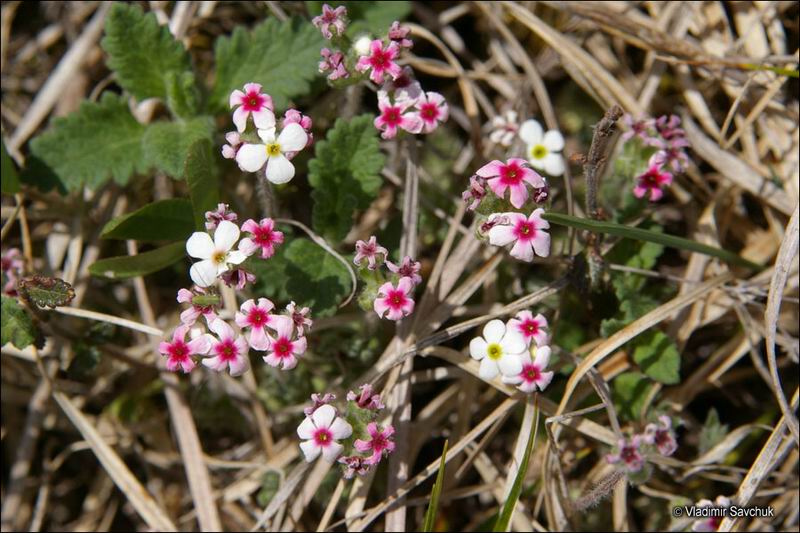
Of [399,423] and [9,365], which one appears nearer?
[399,423]

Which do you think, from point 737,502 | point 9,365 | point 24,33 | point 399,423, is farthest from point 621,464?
point 24,33

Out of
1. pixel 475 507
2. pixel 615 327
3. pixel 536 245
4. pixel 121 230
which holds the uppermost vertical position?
pixel 536 245

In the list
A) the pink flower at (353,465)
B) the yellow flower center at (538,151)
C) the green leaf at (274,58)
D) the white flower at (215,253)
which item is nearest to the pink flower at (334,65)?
the green leaf at (274,58)

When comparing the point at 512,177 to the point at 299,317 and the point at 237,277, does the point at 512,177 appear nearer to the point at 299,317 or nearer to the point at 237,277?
the point at 299,317

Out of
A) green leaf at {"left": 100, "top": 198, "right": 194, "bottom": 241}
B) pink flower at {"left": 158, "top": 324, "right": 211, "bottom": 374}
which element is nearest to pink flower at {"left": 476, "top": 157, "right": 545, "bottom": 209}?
pink flower at {"left": 158, "top": 324, "right": 211, "bottom": 374}

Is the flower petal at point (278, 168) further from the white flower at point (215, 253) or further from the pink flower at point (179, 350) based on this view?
the pink flower at point (179, 350)

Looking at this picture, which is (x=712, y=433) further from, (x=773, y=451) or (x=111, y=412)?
(x=111, y=412)

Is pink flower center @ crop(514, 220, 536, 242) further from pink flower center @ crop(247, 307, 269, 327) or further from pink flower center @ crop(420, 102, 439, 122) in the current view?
pink flower center @ crop(247, 307, 269, 327)
